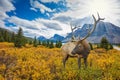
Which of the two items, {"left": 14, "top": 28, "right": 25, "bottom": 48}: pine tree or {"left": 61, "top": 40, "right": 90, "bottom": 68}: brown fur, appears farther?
{"left": 14, "top": 28, "right": 25, "bottom": 48}: pine tree

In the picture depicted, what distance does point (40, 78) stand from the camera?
10.5 metres

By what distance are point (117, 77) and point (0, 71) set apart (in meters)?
6.82

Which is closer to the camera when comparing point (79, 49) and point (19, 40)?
point (79, 49)

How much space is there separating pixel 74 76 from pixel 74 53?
2.48 metres

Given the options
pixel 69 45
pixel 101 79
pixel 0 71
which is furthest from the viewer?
pixel 69 45

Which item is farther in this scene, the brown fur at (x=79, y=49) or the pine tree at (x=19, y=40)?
the pine tree at (x=19, y=40)

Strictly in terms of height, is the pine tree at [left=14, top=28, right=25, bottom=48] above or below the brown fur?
above

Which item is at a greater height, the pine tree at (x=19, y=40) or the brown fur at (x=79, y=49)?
the pine tree at (x=19, y=40)

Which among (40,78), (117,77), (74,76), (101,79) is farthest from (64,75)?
(117,77)

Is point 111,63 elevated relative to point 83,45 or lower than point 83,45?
lower

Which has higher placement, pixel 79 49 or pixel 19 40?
pixel 19 40

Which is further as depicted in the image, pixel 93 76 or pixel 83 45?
pixel 83 45

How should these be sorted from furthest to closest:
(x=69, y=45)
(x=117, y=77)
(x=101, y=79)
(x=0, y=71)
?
(x=69, y=45) → (x=0, y=71) → (x=117, y=77) → (x=101, y=79)

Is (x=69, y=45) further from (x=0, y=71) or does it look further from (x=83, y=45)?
(x=0, y=71)
